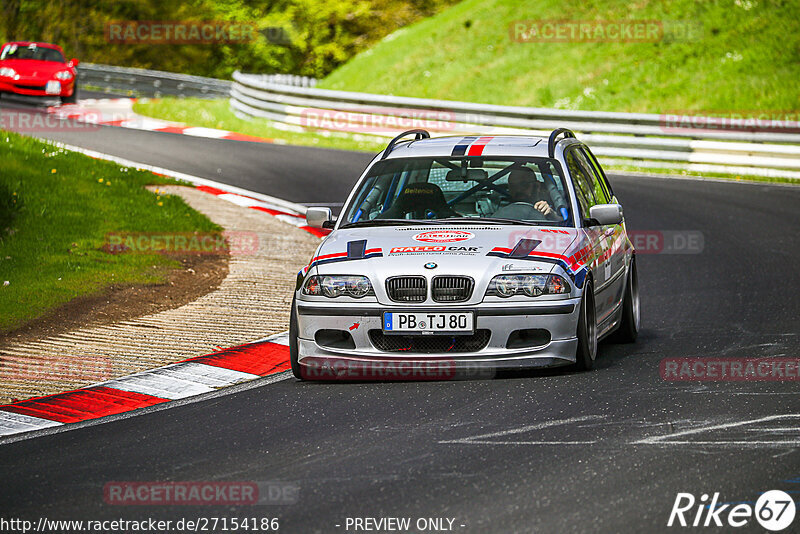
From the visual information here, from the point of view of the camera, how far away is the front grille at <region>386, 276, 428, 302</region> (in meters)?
7.71

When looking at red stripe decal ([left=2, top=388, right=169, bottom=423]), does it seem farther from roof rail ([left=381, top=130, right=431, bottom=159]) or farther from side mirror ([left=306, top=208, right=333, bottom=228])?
roof rail ([left=381, top=130, right=431, bottom=159])

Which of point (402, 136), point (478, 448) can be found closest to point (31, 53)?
point (402, 136)

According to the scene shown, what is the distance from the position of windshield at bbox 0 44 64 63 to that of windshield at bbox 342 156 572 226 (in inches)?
960

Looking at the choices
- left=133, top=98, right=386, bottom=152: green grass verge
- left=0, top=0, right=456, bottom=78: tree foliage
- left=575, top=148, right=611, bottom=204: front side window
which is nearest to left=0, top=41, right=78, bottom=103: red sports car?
left=133, top=98, right=386, bottom=152: green grass verge

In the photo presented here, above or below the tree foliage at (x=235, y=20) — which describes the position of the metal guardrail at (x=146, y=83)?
below

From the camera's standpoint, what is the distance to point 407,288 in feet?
25.4

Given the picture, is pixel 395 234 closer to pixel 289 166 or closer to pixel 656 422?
pixel 656 422

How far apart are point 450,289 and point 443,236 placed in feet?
2.03

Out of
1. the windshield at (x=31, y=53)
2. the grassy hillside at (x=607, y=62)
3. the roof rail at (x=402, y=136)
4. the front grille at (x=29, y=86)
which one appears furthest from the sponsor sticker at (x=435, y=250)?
the windshield at (x=31, y=53)

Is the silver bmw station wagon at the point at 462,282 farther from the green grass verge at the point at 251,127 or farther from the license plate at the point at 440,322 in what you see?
the green grass verge at the point at 251,127

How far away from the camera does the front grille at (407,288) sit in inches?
304

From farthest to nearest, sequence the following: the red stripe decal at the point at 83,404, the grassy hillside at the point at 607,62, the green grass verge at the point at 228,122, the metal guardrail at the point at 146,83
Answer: the metal guardrail at the point at 146,83
the grassy hillside at the point at 607,62
the green grass verge at the point at 228,122
the red stripe decal at the point at 83,404

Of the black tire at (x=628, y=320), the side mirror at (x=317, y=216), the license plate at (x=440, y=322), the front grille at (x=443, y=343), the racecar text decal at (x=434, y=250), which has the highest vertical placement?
the side mirror at (x=317, y=216)

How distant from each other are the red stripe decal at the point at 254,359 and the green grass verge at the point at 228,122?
1601cm
